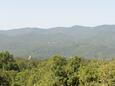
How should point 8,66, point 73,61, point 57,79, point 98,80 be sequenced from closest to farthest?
point 98,80 < point 57,79 < point 73,61 < point 8,66

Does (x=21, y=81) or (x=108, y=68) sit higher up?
(x=108, y=68)

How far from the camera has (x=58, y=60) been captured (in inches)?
3947

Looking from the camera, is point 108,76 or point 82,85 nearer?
point 108,76

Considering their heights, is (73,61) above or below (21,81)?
above

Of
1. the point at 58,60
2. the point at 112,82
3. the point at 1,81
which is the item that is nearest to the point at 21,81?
the point at 1,81

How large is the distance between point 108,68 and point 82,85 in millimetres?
8639

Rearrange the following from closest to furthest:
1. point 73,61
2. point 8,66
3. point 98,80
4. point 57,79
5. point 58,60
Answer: point 98,80 < point 57,79 < point 73,61 < point 58,60 < point 8,66

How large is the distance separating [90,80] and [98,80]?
140 inches

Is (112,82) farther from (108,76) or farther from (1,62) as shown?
(1,62)

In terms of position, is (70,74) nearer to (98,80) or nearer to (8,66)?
(98,80)

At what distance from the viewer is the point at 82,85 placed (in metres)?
74.8

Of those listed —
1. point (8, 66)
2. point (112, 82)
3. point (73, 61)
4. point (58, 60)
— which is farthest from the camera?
point (8, 66)

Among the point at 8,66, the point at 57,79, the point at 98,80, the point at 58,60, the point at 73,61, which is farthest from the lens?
the point at 8,66

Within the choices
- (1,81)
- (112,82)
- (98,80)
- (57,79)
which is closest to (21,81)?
(1,81)
